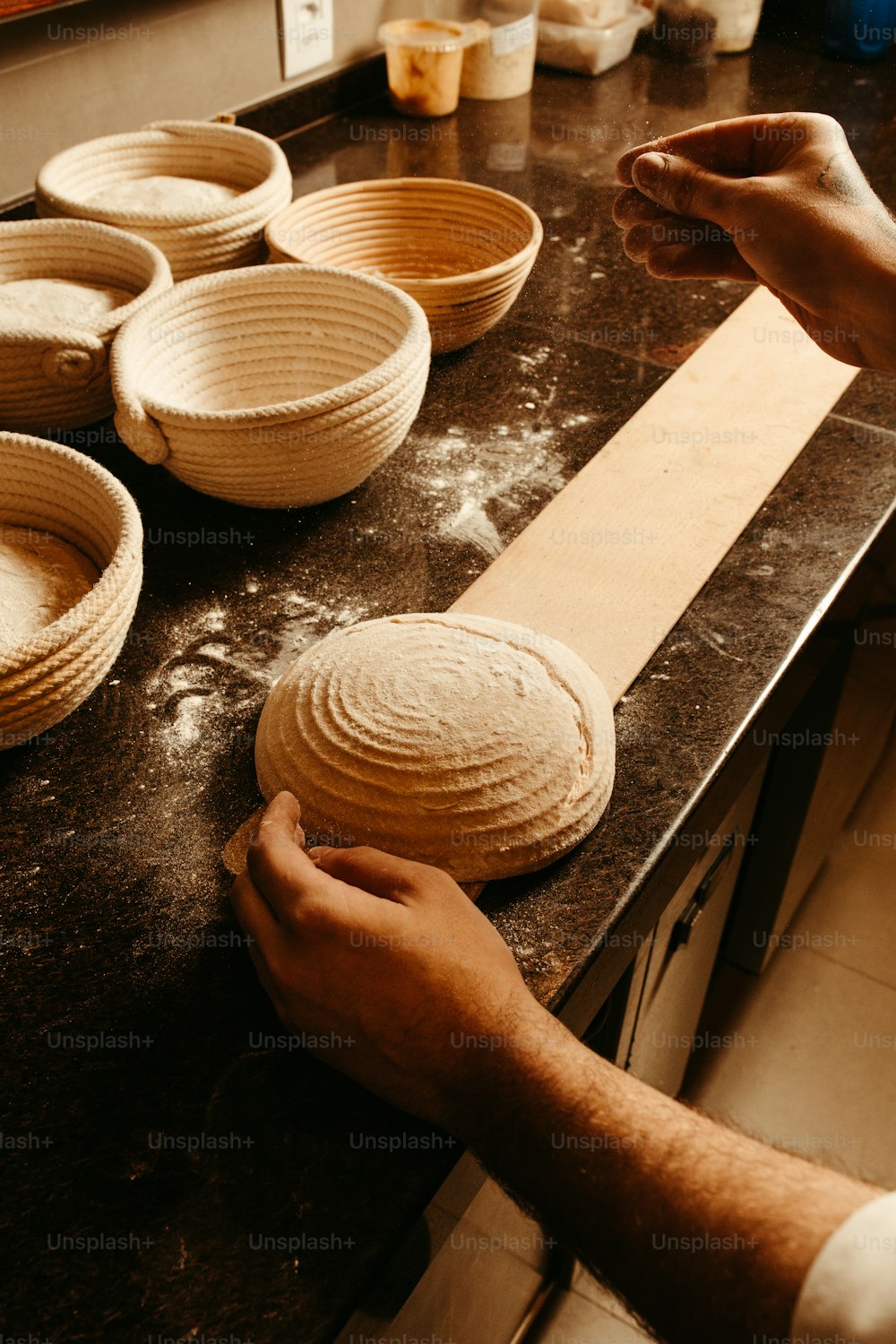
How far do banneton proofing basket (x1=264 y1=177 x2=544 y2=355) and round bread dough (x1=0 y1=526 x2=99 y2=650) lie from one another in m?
0.59

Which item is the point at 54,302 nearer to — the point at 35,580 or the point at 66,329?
the point at 66,329

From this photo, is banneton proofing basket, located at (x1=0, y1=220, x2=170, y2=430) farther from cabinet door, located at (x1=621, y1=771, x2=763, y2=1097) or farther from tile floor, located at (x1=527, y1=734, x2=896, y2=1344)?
tile floor, located at (x1=527, y1=734, x2=896, y2=1344)

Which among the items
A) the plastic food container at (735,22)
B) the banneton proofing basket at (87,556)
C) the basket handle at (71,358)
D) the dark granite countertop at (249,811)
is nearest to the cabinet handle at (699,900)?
the dark granite countertop at (249,811)

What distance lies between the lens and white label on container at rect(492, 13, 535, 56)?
218cm

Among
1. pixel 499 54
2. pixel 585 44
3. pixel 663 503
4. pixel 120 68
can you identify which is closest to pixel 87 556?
pixel 663 503

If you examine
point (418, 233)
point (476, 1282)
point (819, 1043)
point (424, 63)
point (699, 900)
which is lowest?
point (819, 1043)

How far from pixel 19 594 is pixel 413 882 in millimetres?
491

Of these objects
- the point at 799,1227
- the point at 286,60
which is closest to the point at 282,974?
the point at 799,1227

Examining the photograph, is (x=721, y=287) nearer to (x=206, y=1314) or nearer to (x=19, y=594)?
(x=19, y=594)

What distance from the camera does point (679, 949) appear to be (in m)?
1.29

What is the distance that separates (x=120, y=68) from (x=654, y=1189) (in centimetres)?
179

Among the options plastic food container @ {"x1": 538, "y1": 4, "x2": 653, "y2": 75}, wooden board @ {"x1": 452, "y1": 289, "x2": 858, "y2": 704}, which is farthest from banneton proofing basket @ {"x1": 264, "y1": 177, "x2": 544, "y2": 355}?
plastic food container @ {"x1": 538, "y1": 4, "x2": 653, "y2": 75}

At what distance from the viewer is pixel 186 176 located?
1.63 meters

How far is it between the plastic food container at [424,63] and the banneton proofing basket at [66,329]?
106 cm
